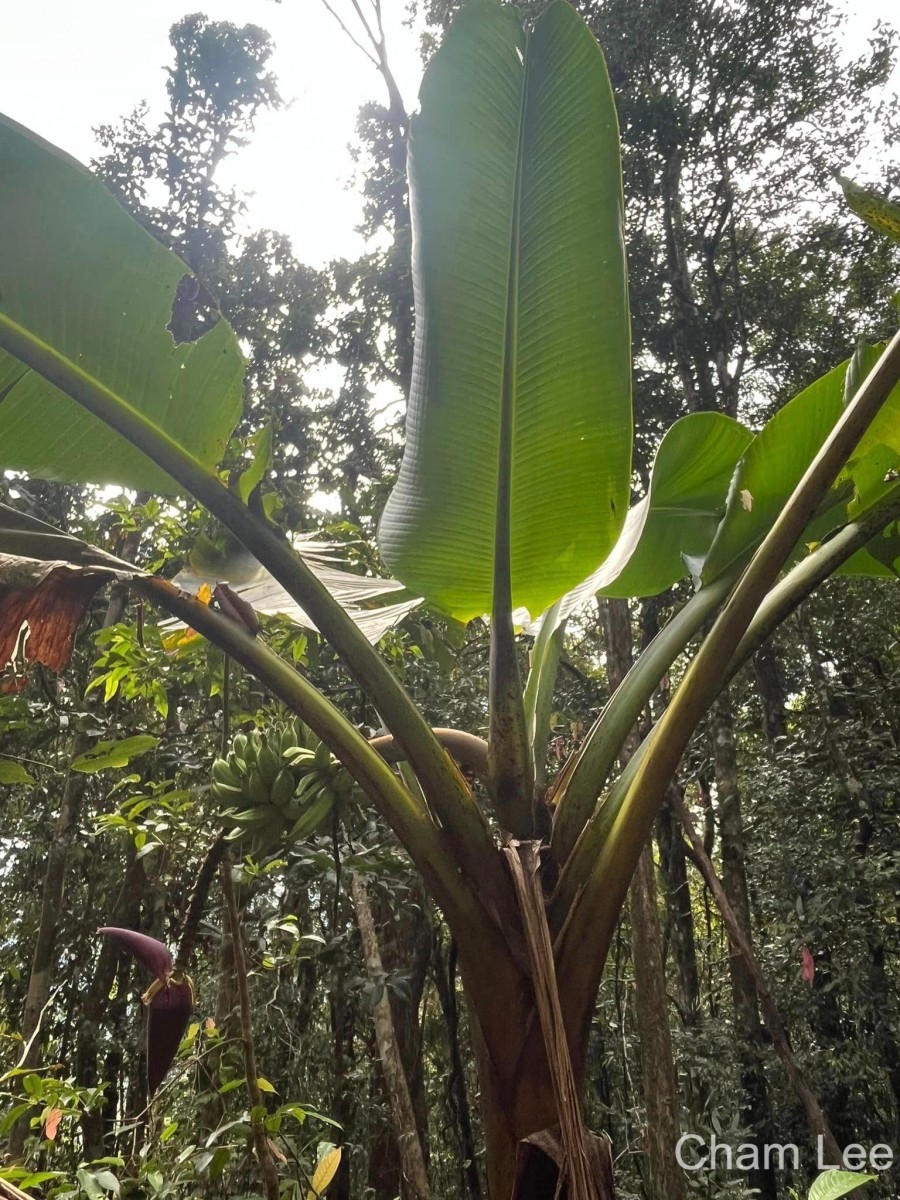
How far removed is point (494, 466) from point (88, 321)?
473 mm

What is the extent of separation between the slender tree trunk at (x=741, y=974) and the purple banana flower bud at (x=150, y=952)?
9.14ft

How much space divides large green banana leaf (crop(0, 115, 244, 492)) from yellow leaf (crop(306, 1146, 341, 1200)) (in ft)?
3.26

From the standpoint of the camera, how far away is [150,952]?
0.82 m

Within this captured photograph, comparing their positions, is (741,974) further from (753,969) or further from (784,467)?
(784,467)

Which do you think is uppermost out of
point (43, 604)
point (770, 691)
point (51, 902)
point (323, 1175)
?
point (770, 691)

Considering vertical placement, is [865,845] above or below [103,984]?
above

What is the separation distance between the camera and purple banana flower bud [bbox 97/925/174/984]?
0.81 metres

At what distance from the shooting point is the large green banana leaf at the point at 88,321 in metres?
0.77

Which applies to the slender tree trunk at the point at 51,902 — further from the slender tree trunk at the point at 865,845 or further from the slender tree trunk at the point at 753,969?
the slender tree trunk at the point at 865,845

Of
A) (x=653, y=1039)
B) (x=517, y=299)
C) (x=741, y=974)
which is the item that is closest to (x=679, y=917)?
(x=741, y=974)

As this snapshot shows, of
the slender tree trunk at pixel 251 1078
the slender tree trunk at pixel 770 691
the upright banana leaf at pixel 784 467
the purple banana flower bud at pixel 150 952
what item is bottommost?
the slender tree trunk at pixel 251 1078

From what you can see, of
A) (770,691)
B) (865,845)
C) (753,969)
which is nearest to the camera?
(753,969)

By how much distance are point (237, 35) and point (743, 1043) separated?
7301mm

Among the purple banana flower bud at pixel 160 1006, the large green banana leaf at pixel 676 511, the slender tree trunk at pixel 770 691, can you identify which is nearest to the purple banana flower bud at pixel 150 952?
the purple banana flower bud at pixel 160 1006
